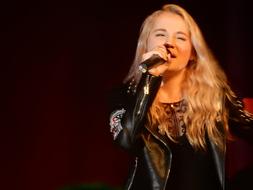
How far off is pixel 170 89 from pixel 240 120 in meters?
0.21

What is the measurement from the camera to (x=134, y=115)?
4.00ft

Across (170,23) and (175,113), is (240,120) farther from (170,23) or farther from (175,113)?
(170,23)

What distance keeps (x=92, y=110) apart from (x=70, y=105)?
3.7 inches

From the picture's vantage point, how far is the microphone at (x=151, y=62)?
1.23 m

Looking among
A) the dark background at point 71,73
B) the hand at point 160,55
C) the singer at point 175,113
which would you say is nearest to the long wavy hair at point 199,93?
the singer at point 175,113

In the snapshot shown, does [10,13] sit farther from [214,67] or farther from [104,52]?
[214,67]

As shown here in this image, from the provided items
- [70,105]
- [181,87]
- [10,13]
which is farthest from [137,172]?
[10,13]

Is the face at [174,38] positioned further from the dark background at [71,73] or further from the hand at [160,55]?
the dark background at [71,73]

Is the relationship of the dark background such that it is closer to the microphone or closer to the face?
the face

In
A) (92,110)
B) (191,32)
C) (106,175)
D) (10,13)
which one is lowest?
(106,175)

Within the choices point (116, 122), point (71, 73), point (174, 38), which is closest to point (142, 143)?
point (116, 122)

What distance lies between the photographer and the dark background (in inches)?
75.2

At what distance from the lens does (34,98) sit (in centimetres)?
193

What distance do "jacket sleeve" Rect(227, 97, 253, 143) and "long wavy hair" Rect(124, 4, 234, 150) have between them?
2cm
